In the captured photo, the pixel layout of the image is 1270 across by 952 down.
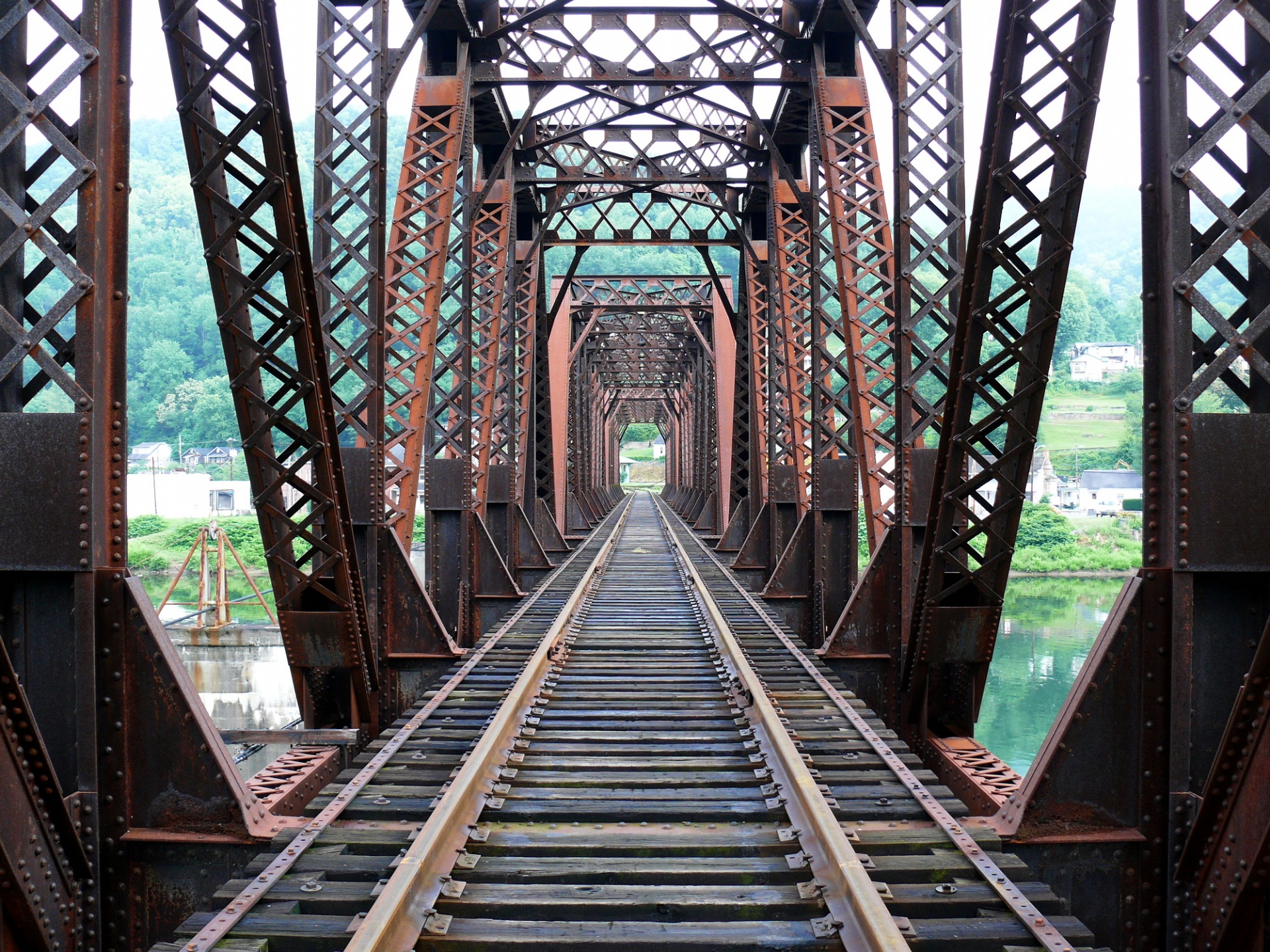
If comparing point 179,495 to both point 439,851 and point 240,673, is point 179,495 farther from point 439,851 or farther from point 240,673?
point 439,851

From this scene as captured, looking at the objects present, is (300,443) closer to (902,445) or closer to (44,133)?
(44,133)

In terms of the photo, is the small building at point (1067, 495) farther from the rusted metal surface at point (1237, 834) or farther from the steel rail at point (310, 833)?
the rusted metal surface at point (1237, 834)

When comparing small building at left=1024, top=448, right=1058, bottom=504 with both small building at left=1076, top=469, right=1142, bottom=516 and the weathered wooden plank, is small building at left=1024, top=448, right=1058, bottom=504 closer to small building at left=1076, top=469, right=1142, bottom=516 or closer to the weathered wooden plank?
small building at left=1076, top=469, right=1142, bottom=516

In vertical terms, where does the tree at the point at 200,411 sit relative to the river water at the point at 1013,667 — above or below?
above

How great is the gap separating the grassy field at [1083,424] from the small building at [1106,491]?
15411 millimetres

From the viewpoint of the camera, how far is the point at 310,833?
4.56 metres

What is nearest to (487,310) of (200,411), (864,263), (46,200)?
(864,263)

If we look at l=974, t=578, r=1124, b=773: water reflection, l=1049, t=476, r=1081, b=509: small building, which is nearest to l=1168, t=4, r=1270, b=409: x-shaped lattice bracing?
l=974, t=578, r=1124, b=773: water reflection

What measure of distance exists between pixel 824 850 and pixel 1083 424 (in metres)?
84.6

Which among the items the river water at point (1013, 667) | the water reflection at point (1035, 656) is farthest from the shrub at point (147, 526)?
the water reflection at point (1035, 656)

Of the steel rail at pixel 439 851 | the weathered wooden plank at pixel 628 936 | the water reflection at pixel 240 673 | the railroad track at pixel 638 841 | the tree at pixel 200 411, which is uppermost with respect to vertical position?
the tree at pixel 200 411

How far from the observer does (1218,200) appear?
12.7 feet

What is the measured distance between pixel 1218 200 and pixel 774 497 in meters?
10.8

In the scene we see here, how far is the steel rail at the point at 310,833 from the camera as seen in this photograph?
141 inches
